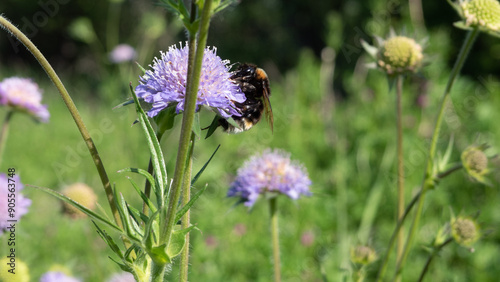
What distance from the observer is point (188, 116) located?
3.17ft

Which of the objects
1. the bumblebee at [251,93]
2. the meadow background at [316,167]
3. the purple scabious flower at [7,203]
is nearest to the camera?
the bumblebee at [251,93]

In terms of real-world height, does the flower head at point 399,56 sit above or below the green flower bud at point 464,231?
above

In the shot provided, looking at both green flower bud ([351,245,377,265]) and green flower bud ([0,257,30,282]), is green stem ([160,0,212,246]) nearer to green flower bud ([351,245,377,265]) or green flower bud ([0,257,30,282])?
green flower bud ([351,245,377,265])

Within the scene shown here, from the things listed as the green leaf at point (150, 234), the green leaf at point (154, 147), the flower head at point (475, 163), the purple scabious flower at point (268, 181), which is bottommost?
the flower head at point (475, 163)

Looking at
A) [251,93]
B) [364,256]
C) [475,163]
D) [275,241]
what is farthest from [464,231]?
[251,93]

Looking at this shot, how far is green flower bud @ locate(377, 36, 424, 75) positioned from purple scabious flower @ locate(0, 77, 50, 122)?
142 cm

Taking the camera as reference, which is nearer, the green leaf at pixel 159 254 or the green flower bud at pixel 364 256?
the green leaf at pixel 159 254

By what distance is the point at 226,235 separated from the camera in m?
3.14

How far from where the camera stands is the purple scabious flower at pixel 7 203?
1.77 m

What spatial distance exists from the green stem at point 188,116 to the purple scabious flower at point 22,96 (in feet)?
4.44

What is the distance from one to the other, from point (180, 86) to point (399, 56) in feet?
3.26

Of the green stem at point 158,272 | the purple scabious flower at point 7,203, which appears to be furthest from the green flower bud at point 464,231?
the purple scabious flower at point 7,203

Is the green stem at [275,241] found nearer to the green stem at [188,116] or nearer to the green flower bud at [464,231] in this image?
the green flower bud at [464,231]

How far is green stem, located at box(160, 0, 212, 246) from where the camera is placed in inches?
36.3
